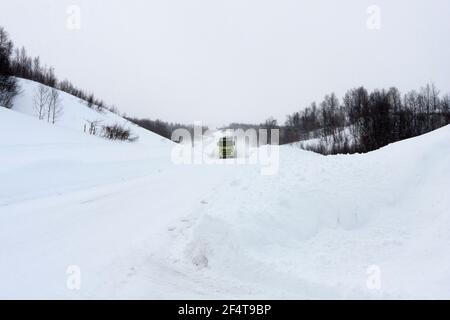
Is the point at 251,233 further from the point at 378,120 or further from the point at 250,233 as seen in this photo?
the point at 378,120

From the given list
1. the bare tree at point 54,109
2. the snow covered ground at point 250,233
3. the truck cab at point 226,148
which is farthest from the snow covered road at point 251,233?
the bare tree at point 54,109

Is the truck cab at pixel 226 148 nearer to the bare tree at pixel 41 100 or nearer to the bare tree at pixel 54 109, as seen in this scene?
the bare tree at pixel 54 109

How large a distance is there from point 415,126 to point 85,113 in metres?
51.8

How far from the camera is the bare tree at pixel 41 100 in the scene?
4239 centimetres

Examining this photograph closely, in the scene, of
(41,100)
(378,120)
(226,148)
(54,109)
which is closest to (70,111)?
(54,109)

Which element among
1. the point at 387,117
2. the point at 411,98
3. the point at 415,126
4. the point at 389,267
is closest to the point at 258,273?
the point at 389,267

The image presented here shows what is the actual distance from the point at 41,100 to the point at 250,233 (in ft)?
147

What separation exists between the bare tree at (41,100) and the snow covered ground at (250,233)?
34.6 meters

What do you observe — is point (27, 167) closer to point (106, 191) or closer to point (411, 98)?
point (106, 191)

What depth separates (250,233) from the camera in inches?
267

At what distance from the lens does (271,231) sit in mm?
7012

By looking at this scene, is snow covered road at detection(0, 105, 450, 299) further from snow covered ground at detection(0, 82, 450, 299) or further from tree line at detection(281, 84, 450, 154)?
tree line at detection(281, 84, 450, 154)

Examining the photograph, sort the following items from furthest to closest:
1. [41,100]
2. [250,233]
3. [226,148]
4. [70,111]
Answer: [70,111], [41,100], [226,148], [250,233]
